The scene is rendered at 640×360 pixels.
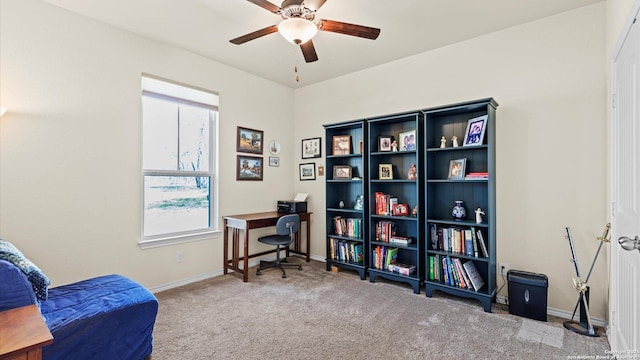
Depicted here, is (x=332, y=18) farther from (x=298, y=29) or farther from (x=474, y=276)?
(x=474, y=276)

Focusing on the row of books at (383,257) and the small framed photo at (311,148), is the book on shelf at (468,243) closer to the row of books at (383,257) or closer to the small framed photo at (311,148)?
the row of books at (383,257)

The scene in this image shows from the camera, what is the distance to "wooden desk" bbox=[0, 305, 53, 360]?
3.55 ft

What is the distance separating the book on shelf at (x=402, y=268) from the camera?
327cm

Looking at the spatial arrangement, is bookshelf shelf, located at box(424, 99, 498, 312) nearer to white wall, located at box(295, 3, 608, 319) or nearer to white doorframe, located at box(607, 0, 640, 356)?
white wall, located at box(295, 3, 608, 319)

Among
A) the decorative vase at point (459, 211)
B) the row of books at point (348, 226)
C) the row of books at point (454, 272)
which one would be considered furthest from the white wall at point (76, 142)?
the decorative vase at point (459, 211)

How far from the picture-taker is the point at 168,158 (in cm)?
341

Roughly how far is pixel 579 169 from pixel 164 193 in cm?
421

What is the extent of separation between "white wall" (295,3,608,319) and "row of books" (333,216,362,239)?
1565 millimetres

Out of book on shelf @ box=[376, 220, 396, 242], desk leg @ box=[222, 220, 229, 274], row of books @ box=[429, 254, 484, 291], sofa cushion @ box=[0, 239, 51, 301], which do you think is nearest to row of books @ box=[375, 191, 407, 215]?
book on shelf @ box=[376, 220, 396, 242]

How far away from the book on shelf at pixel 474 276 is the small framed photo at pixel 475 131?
1.21m

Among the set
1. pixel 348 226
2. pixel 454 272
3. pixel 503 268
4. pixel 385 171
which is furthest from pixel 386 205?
pixel 503 268

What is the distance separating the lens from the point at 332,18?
2.72 m

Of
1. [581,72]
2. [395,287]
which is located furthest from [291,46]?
[395,287]

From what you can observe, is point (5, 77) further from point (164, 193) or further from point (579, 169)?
point (579, 169)
